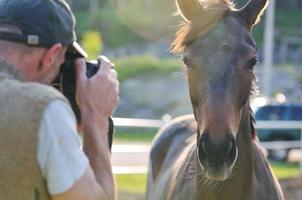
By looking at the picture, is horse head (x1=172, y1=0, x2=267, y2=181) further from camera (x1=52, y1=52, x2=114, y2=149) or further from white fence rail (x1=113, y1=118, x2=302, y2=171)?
white fence rail (x1=113, y1=118, x2=302, y2=171)

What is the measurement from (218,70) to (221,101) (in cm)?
20

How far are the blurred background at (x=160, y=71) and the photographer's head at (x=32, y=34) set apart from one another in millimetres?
2360

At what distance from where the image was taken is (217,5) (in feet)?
14.9

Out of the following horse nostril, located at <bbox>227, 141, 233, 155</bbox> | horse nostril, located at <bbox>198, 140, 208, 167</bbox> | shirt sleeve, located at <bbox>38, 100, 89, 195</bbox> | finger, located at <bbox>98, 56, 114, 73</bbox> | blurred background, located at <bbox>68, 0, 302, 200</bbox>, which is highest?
finger, located at <bbox>98, 56, 114, 73</bbox>

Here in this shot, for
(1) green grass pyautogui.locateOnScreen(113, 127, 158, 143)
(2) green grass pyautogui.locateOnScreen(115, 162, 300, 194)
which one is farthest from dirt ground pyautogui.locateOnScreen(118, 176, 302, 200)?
(1) green grass pyautogui.locateOnScreen(113, 127, 158, 143)

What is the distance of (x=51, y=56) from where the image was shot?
95.1 inches

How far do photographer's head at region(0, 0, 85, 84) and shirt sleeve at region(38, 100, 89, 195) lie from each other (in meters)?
0.23

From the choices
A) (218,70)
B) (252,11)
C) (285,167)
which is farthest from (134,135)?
(218,70)

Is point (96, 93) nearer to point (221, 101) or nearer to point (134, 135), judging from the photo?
point (221, 101)

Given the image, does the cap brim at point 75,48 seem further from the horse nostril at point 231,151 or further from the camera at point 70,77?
the horse nostril at point 231,151

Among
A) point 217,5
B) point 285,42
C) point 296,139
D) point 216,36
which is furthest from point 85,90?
point 285,42

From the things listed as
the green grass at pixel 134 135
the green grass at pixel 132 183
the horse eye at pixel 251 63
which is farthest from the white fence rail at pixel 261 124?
the horse eye at pixel 251 63

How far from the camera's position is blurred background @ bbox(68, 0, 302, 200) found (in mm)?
17008

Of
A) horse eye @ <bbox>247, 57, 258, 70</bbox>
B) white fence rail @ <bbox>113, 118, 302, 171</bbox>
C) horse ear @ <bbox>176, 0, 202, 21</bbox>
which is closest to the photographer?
horse eye @ <bbox>247, 57, 258, 70</bbox>
